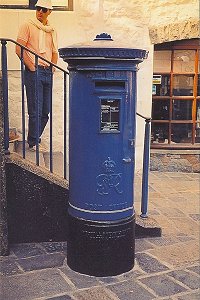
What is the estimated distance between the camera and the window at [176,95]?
736cm

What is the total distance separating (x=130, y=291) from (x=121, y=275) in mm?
296

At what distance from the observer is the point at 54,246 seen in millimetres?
4387

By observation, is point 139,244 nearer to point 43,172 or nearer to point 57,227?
point 57,227

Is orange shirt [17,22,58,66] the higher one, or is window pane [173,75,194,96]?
orange shirt [17,22,58,66]

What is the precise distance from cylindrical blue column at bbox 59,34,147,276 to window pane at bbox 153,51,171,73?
3.73 m

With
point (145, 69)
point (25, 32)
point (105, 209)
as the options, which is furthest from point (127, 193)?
point (145, 69)

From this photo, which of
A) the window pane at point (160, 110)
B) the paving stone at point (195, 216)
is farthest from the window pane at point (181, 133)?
the paving stone at point (195, 216)

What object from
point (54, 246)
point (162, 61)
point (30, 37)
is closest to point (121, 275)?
point (54, 246)

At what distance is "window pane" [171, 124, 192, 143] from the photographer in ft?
25.1

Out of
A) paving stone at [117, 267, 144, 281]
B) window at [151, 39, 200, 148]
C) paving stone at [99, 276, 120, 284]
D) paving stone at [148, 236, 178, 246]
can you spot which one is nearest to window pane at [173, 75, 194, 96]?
window at [151, 39, 200, 148]

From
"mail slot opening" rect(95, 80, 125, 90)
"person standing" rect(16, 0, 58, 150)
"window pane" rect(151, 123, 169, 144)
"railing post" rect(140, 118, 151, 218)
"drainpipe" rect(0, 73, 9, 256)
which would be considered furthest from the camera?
"window pane" rect(151, 123, 169, 144)

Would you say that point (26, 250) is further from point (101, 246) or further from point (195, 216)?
point (195, 216)

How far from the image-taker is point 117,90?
3592mm

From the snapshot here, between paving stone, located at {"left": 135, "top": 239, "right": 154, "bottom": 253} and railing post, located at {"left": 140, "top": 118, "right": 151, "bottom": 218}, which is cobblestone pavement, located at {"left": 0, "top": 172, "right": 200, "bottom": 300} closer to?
paving stone, located at {"left": 135, "top": 239, "right": 154, "bottom": 253}
